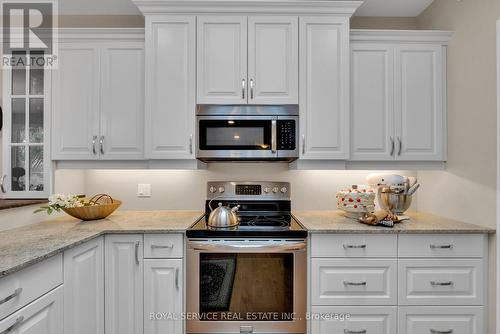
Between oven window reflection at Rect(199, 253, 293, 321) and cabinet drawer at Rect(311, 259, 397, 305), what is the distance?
0.59 feet

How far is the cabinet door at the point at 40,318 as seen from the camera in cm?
112

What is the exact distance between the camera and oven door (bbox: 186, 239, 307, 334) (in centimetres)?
183

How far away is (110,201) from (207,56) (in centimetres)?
131

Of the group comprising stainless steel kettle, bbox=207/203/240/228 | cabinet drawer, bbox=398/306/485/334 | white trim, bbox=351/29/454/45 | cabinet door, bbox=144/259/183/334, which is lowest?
→ cabinet drawer, bbox=398/306/485/334

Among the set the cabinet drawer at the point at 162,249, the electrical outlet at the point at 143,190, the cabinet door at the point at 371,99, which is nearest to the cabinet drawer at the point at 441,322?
the cabinet door at the point at 371,99

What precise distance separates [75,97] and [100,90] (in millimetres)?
Answer: 192

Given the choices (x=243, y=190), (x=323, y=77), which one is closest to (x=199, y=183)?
(x=243, y=190)

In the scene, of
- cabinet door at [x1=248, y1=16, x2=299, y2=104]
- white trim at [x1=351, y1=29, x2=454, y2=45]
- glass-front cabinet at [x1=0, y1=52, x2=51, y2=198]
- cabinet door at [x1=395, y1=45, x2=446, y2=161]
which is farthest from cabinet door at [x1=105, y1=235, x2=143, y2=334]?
white trim at [x1=351, y1=29, x2=454, y2=45]

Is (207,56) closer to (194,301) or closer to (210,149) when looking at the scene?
(210,149)

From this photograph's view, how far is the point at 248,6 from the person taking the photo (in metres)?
2.07

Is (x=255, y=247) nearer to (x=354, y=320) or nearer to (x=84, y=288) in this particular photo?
(x=354, y=320)

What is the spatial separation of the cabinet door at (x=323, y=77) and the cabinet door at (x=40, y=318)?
166cm

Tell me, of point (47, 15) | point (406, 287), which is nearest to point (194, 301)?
point (406, 287)

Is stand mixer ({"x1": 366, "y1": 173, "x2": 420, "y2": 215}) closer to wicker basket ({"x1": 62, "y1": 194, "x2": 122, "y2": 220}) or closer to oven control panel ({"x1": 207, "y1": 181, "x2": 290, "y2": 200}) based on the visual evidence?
oven control panel ({"x1": 207, "y1": 181, "x2": 290, "y2": 200})
